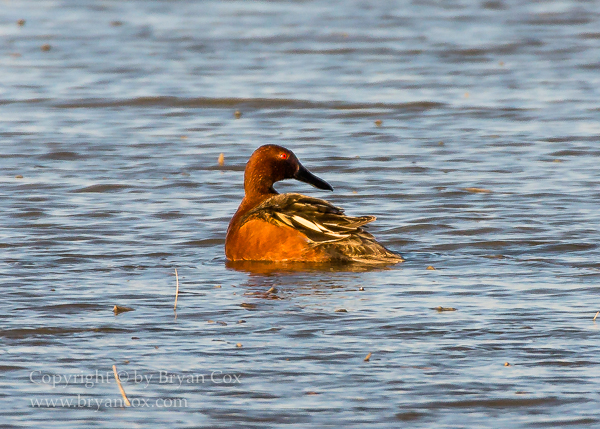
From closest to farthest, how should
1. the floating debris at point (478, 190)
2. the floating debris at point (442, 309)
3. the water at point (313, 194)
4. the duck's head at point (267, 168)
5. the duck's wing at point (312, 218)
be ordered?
the water at point (313, 194) → the floating debris at point (442, 309) → the duck's wing at point (312, 218) → the duck's head at point (267, 168) → the floating debris at point (478, 190)

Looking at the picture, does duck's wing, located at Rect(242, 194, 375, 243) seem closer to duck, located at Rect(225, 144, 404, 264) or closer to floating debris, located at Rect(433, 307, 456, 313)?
duck, located at Rect(225, 144, 404, 264)

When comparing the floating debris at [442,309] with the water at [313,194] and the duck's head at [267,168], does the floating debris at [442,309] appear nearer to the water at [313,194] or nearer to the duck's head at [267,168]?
the water at [313,194]

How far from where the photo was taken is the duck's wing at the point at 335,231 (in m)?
8.73

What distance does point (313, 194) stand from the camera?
1205 centimetres

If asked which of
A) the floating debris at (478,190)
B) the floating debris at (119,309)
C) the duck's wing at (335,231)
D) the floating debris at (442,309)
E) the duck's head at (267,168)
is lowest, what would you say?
the floating debris at (119,309)

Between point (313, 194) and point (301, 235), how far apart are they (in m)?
3.26

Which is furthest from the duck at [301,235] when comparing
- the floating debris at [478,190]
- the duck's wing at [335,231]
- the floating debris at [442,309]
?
the floating debris at [478,190]

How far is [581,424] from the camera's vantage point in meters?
5.45

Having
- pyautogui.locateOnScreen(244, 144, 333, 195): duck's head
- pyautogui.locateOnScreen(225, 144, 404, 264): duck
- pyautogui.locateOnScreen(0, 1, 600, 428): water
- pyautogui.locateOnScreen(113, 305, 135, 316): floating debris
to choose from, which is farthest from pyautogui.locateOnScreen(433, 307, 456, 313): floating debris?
pyautogui.locateOnScreen(244, 144, 333, 195): duck's head

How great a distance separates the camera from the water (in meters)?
5.90

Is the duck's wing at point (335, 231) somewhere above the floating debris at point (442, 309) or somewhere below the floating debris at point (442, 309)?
above

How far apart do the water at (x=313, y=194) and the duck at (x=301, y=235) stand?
0.22 metres

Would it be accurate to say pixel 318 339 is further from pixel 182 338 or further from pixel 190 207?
pixel 190 207

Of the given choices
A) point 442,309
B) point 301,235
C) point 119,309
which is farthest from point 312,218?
point 119,309
